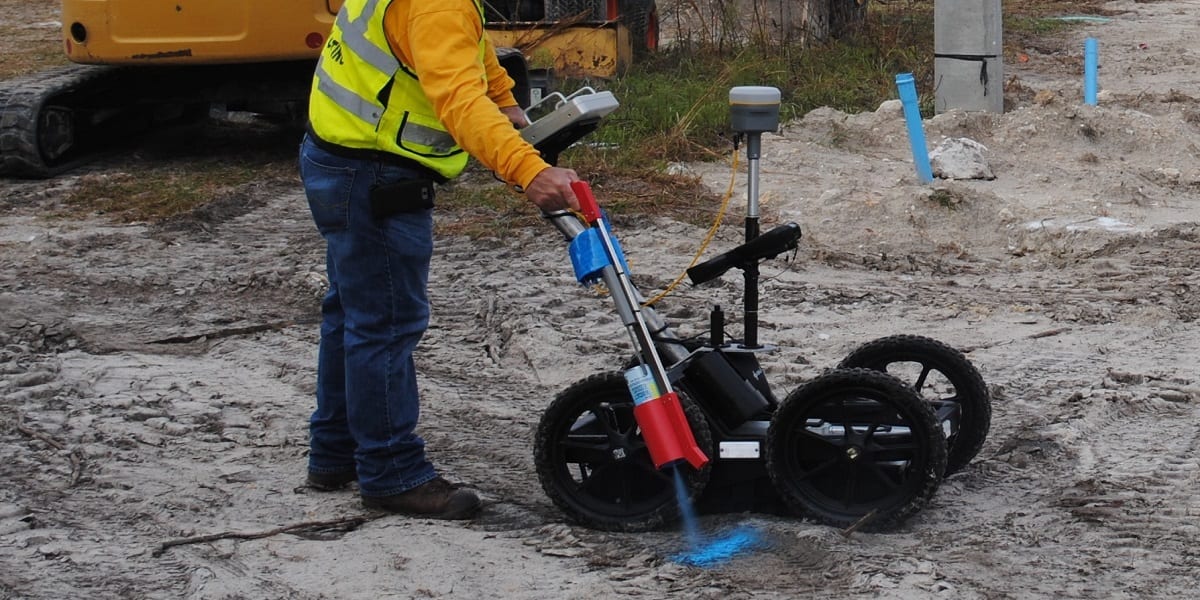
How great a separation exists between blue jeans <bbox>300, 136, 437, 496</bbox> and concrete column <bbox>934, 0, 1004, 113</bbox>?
6174 millimetres

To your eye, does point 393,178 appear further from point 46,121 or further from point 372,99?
point 46,121

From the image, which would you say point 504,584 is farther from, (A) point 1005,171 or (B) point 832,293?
(A) point 1005,171

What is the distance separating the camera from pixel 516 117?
4434mm

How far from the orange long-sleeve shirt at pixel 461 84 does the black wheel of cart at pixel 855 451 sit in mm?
974

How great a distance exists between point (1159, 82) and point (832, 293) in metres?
6.52

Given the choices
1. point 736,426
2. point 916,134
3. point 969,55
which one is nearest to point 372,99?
point 736,426

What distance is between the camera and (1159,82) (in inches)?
464

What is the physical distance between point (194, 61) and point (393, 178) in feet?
19.8

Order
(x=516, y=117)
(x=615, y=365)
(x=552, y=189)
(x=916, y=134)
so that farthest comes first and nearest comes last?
1. (x=916, y=134)
2. (x=615, y=365)
3. (x=516, y=117)
4. (x=552, y=189)

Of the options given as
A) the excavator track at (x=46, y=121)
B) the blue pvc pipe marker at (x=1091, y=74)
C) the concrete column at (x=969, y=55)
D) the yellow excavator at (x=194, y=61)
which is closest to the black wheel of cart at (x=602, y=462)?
the yellow excavator at (x=194, y=61)

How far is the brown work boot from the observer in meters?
4.31

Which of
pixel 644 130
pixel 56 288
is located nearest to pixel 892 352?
pixel 56 288

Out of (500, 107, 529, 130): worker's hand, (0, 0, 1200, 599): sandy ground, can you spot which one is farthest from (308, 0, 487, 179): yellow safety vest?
(0, 0, 1200, 599): sandy ground

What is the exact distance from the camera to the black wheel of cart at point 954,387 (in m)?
4.29
